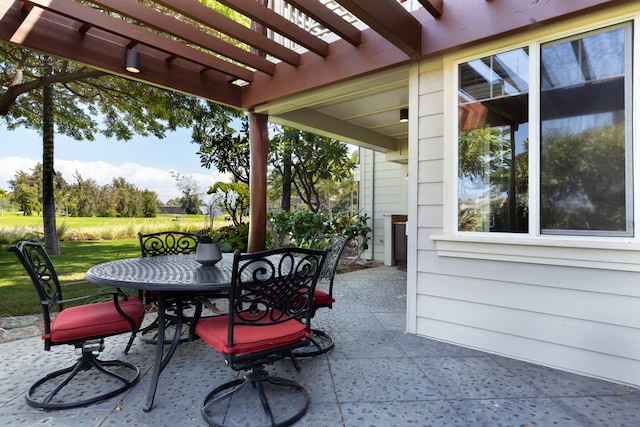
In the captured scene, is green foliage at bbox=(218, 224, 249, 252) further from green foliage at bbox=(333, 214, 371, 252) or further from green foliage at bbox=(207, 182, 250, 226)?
green foliage at bbox=(333, 214, 371, 252)

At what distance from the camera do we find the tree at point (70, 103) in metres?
5.08

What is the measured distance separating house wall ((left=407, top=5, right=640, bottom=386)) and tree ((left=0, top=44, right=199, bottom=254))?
4.89 metres

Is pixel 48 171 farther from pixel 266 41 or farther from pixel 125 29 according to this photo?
pixel 266 41

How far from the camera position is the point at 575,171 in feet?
7.41

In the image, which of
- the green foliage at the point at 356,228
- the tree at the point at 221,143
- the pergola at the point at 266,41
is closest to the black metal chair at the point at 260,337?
the pergola at the point at 266,41

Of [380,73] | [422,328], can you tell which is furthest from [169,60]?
[422,328]

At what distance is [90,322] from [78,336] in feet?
0.29

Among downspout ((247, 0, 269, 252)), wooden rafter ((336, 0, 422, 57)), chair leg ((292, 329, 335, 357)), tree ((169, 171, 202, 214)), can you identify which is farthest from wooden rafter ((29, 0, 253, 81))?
tree ((169, 171, 202, 214))

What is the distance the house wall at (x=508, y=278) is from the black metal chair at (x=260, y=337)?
1.42 metres

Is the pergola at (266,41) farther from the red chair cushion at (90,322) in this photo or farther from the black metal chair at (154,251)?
the red chair cushion at (90,322)

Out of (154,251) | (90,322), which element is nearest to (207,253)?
(90,322)

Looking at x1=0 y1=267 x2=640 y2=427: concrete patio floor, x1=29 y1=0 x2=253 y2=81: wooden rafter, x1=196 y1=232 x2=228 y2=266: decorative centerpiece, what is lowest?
x1=0 y1=267 x2=640 y2=427: concrete patio floor

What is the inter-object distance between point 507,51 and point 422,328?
7.87 ft

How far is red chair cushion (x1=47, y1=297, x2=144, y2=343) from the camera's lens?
73.3 inches
